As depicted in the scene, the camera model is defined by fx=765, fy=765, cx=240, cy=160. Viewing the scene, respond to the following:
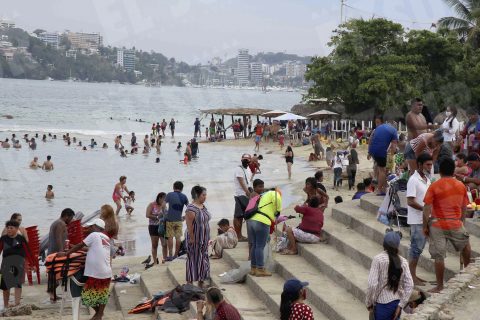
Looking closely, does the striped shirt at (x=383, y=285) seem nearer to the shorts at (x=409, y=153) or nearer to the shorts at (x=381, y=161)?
the shorts at (x=409, y=153)

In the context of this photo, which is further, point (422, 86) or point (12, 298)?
point (422, 86)

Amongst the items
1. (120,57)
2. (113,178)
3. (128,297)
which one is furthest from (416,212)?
(120,57)

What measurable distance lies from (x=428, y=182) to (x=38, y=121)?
253 feet

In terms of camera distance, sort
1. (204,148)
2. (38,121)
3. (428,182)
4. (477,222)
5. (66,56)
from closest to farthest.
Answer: (428,182) < (477,222) < (204,148) < (38,121) < (66,56)

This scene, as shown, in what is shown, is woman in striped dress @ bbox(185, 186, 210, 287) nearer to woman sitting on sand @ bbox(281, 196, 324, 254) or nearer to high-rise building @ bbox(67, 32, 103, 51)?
woman sitting on sand @ bbox(281, 196, 324, 254)

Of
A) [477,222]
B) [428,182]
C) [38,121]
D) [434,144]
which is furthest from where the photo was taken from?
[38,121]

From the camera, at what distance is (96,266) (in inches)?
362

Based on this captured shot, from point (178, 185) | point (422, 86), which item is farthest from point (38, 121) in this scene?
point (178, 185)

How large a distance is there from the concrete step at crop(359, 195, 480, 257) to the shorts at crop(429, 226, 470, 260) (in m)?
0.84

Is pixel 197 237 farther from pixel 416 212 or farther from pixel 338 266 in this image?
pixel 416 212

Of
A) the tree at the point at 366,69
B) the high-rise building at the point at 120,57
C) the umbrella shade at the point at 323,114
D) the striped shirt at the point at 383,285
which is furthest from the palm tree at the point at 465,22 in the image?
the high-rise building at the point at 120,57

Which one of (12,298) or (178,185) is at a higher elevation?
(178,185)

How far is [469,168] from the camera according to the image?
37.0ft

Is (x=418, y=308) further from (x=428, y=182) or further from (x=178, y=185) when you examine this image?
(x=178, y=185)
